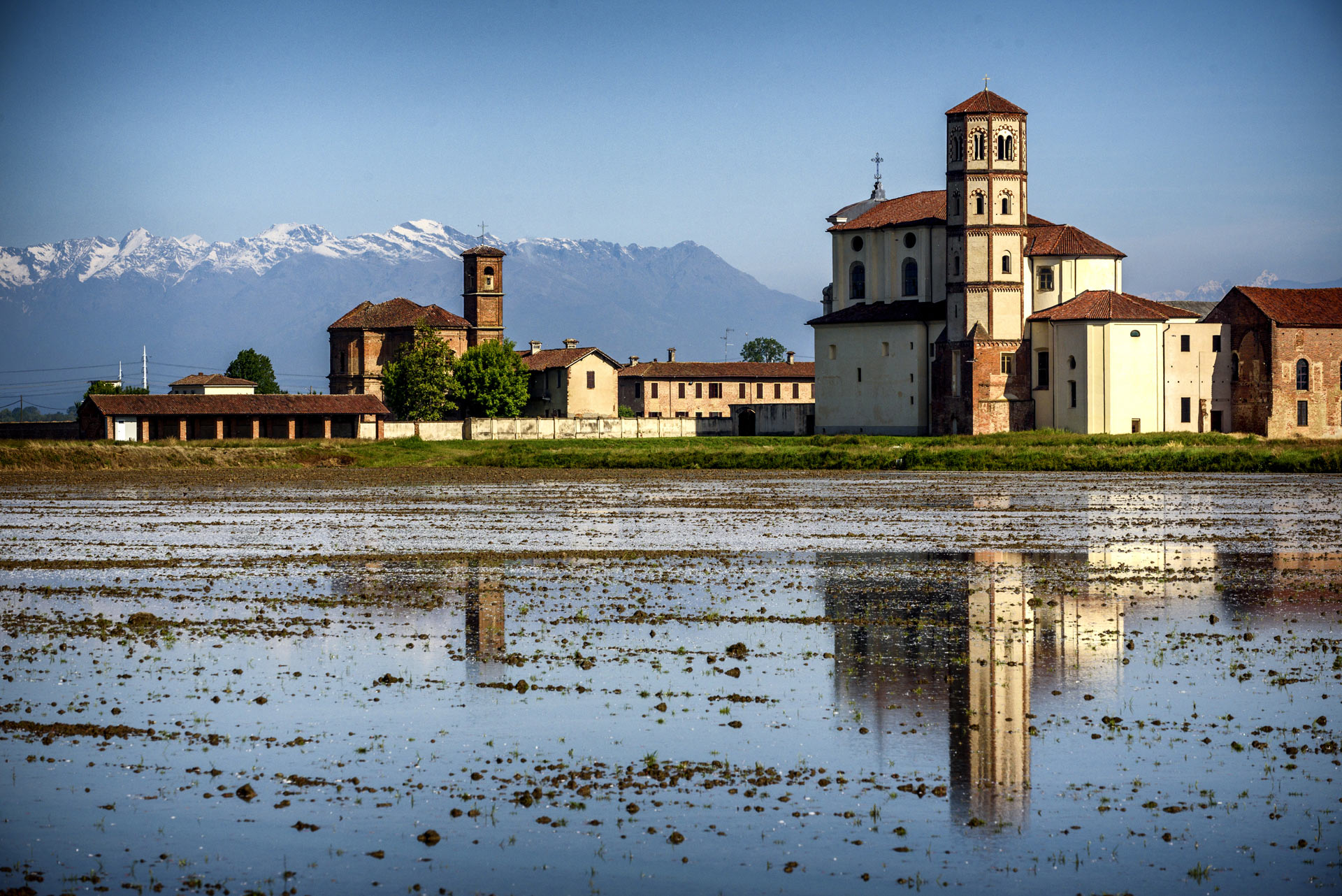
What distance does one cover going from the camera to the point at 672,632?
63.4 ft

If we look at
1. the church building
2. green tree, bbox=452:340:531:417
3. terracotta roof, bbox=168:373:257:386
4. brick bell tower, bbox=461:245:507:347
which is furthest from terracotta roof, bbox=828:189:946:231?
terracotta roof, bbox=168:373:257:386

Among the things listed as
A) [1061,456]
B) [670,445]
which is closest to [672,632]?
[1061,456]

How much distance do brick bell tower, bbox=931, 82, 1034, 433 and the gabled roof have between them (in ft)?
138

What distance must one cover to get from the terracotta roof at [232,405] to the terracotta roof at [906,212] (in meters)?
37.5

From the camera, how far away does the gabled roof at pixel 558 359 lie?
124m

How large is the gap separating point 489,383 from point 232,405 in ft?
67.5

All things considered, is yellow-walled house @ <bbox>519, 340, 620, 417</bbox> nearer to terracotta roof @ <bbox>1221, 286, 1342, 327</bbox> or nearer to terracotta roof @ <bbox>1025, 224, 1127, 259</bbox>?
terracotta roof @ <bbox>1025, 224, 1127, 259</bbox>

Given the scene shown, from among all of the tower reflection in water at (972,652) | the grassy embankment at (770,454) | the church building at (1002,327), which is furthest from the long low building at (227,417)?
the tower reflection in water at (972,652)

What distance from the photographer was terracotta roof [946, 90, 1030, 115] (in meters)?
85.4

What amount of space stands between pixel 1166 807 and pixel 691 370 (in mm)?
132278

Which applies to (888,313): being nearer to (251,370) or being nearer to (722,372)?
(722,372)

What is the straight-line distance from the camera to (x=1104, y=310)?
8244 centimetres

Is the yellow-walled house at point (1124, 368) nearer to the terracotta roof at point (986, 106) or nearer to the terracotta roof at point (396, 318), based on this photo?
the terracotta roof at point (986, 106)

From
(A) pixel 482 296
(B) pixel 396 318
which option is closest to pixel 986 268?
(A) pixel 482 296
